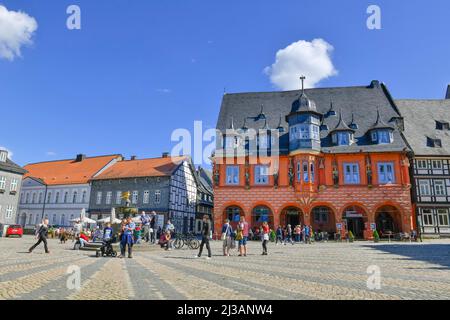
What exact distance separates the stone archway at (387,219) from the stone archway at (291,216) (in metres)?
8.17

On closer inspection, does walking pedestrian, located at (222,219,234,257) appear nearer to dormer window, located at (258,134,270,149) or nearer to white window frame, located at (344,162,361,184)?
dormer window, located at (258,134,270,149)

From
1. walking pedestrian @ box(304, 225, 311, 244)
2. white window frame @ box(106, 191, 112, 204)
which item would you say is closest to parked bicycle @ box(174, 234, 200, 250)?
walking pedestrian @ box(304, 225, 311, 244)

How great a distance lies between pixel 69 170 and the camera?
52.2 m

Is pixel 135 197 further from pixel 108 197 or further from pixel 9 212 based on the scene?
pixel 9 212

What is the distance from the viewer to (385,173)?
34031 mm

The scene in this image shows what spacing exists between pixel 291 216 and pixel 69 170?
36.1 m

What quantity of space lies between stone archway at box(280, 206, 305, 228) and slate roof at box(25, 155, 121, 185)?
28155 mm

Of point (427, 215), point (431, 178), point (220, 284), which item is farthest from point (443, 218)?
point (220, 284)

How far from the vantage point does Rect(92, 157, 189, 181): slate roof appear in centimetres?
4381

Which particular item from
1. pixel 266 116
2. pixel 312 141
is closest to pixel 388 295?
pixel 312 141

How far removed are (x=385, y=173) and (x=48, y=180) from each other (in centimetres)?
4739

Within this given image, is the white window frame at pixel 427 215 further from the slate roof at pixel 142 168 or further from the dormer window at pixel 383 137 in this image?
the slate roof at pixel 142 168

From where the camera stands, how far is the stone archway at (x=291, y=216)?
36.0 metres

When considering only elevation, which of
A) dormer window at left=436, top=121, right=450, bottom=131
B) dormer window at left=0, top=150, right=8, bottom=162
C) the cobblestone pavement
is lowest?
the cobblestone pavement
